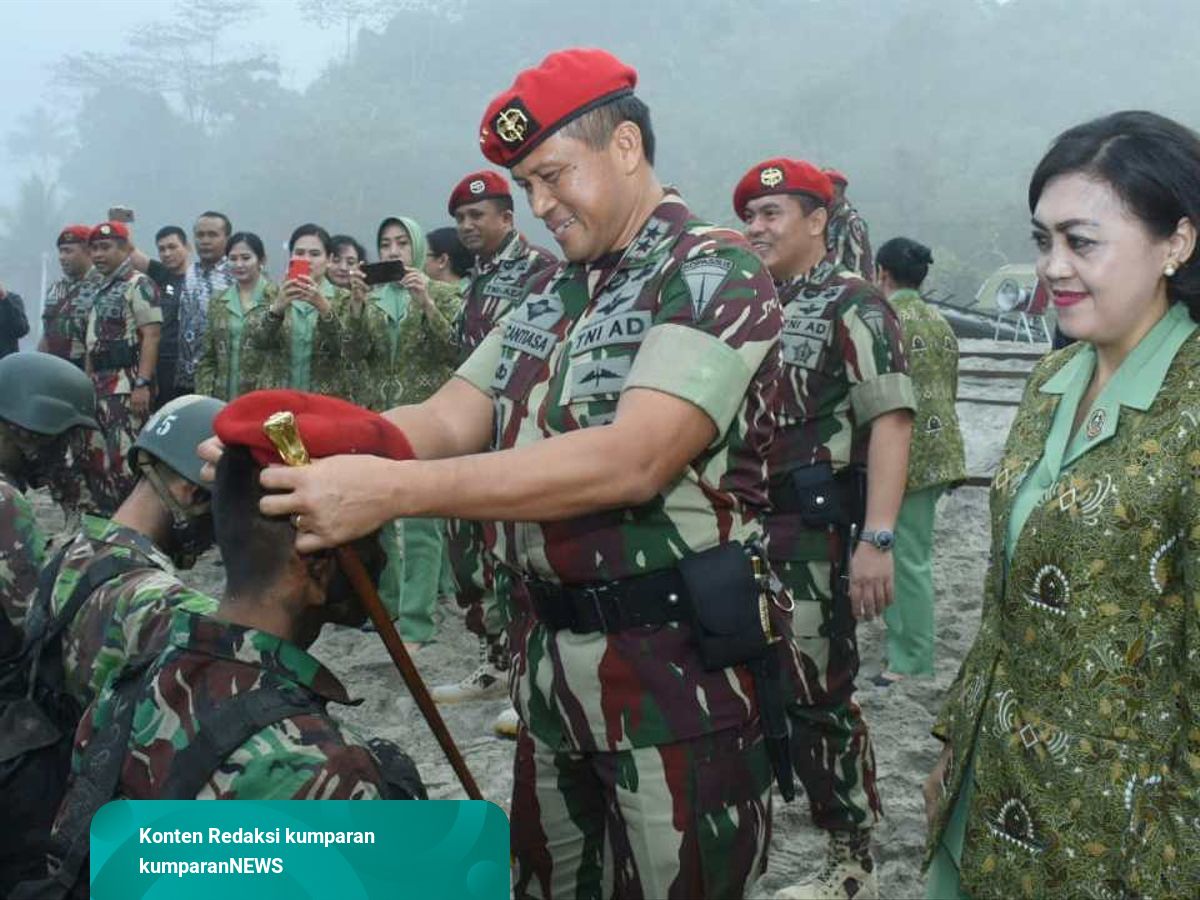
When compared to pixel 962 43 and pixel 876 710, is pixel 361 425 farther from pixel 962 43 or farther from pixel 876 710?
pixel 962 43

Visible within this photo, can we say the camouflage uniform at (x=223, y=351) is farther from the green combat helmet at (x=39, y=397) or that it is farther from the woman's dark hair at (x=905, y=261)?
the woman's dark hair at (x=905, y=261)

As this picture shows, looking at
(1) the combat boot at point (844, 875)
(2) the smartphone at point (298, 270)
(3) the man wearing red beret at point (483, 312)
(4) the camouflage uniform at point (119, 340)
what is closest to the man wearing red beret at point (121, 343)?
(4) the camouflage uniform at point (119, 340)

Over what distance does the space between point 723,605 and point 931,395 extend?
160 inches

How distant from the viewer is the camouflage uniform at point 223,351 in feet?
25.1

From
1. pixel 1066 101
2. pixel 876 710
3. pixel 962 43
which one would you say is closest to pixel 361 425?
pixel 876 710

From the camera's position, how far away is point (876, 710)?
523 centimetres

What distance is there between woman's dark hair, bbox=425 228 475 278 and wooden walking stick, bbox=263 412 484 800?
19.4 feet

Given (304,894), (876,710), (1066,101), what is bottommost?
(876,710)

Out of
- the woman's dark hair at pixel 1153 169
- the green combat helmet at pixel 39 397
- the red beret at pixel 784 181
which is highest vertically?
the red beret at pixel 784 181

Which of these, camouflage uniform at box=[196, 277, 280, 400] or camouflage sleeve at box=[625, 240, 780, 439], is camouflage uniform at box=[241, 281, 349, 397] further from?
camouflage sleeve at box=[625, 240, 780, 439]

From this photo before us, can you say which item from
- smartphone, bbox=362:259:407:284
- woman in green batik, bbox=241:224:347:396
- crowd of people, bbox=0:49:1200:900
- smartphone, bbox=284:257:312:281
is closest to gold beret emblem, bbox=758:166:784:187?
crowd of people, bbox=0:49:1200:900

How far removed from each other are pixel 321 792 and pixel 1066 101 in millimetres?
111837

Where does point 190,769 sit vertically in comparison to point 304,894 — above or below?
below

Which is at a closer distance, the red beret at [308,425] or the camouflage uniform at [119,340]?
the red beret at [308,425]
